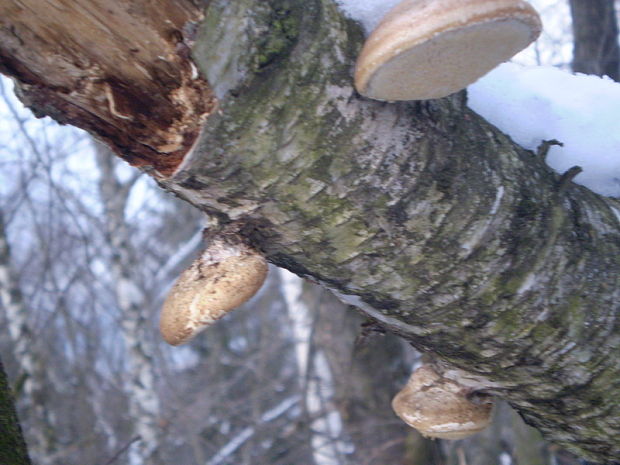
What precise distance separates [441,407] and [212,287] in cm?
75

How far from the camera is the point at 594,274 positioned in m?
1.35

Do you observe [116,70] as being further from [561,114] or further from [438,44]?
[561,114]

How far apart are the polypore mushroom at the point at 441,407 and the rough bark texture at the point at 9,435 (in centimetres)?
99

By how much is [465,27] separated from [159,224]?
10990mm

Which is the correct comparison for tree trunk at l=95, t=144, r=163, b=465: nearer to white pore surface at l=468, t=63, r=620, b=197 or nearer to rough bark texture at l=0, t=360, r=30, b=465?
rough bark texture at l=0, t=360, r=30, b=465

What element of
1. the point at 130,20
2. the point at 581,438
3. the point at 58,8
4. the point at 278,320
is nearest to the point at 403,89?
the point at 130,20

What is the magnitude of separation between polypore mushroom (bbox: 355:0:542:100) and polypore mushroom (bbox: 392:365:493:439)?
2.80 ft

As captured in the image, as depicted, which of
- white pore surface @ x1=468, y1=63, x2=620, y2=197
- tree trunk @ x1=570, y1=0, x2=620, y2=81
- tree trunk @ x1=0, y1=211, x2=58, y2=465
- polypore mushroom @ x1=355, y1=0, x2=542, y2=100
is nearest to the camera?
polypore mushroom @ x1=355, y1=0, x2=542, y2=100

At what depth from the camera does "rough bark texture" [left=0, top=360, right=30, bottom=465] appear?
4.42ft

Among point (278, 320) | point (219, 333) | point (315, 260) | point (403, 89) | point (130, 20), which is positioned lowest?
point (219, 333)

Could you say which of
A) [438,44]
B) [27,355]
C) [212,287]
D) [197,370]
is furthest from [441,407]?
[197,370]

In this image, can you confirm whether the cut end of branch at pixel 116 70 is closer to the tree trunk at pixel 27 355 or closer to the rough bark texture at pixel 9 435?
the rough bark texture at pixel 9 435

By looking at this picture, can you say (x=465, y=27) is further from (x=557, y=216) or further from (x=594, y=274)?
(x=594, y=274)

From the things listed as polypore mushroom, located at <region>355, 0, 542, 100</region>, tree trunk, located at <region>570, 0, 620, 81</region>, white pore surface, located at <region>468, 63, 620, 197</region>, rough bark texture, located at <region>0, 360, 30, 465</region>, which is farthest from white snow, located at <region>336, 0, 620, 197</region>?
tree trunk, located at <region>570, 0, 620, 81</region>
